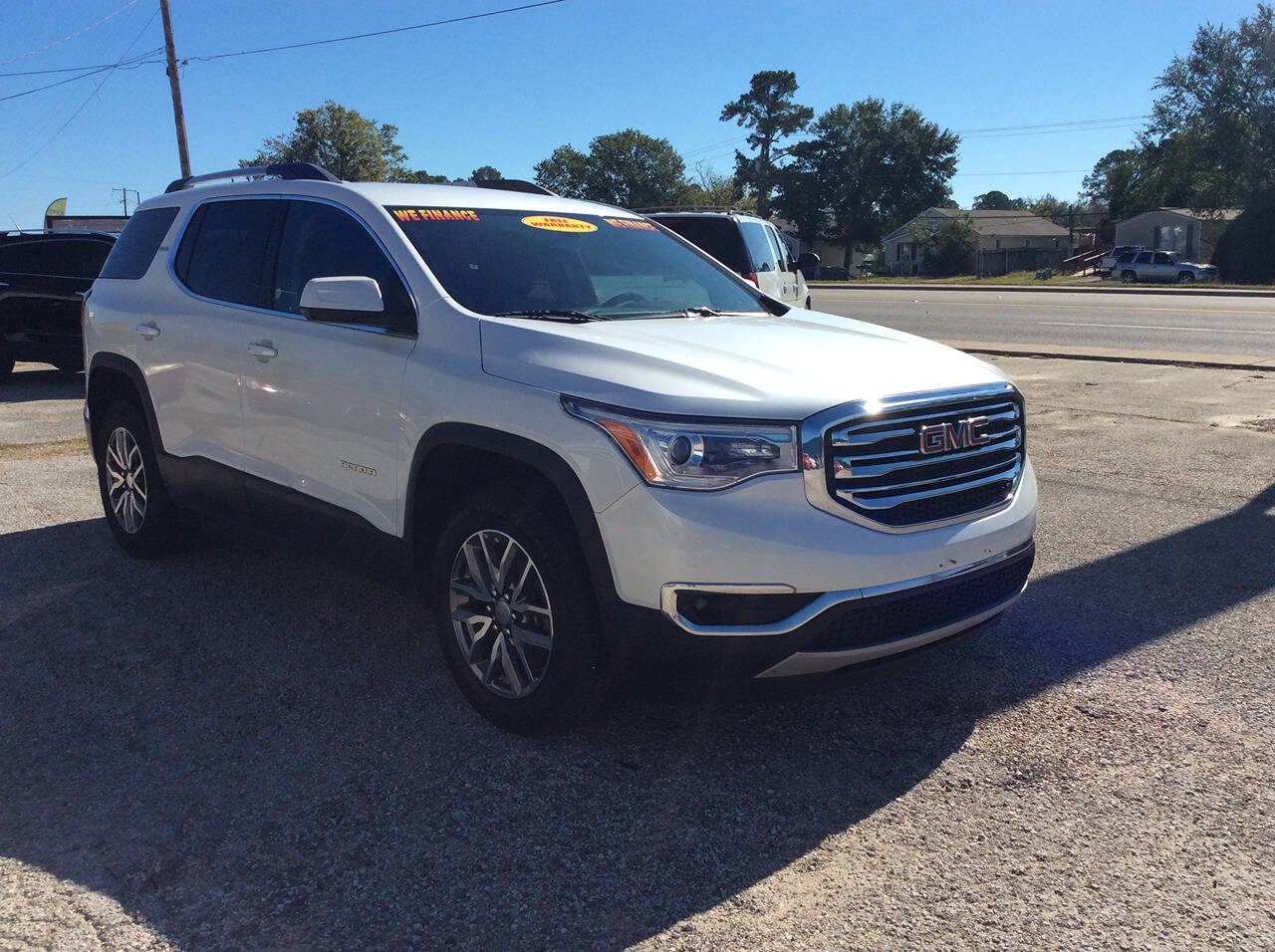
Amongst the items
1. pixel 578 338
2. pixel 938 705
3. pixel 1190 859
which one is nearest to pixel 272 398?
pixel 578 338

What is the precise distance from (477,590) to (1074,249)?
85.0m

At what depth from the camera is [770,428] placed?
318 cm

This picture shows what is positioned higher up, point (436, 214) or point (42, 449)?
point (436, 214)

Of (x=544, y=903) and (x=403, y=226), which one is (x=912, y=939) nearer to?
(x=544, y=903)

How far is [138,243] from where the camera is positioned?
5.89 metres

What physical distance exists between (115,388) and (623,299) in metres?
3.18

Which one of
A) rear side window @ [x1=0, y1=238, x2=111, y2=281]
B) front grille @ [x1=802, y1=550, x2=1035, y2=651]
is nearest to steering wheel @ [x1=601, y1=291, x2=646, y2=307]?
front grille @ [x1=802, y1=550, x2=1035, y2=651]

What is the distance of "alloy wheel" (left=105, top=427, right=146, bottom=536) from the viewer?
573cm

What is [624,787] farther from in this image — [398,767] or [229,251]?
[229,251]

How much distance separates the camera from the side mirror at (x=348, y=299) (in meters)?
3.92

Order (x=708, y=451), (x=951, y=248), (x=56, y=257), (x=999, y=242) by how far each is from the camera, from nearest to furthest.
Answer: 1. (x=708, y=451)
2. (x=56, y=257)
3. (x=951, y=248)
4. (x=999, y=242)

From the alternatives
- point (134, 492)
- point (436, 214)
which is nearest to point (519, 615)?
point (436, 214)

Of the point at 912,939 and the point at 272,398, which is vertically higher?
the point at 272,398

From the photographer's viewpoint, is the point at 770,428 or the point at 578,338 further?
the point at 578,338
